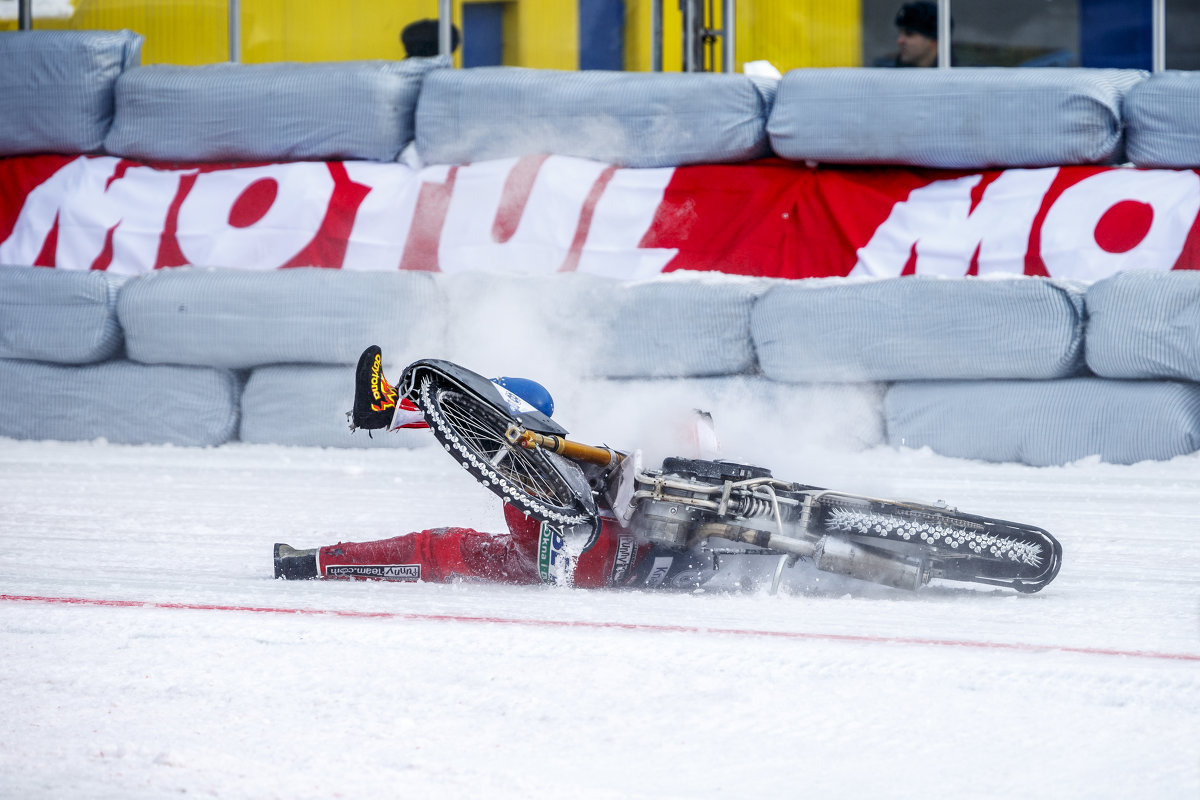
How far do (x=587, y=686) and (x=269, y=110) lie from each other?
479 cm

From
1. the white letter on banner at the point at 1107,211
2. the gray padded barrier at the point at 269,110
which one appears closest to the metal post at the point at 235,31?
the gray padded barrier at the point at 269,110

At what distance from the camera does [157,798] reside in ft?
4.21

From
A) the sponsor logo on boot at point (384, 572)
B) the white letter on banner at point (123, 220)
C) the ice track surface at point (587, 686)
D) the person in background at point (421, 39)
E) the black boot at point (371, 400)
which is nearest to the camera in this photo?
the ice track surface at point (587, 686)

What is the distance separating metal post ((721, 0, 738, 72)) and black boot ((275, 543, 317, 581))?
431 centimetres

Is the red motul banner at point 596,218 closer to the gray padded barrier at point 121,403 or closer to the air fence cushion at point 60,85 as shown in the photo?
the air fence cushion at point 60,85

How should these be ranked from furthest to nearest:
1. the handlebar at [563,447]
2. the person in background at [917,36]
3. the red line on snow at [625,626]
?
the person in background at [917,36]
the handlebar at [563,447]
the red line on snow at [625,626]

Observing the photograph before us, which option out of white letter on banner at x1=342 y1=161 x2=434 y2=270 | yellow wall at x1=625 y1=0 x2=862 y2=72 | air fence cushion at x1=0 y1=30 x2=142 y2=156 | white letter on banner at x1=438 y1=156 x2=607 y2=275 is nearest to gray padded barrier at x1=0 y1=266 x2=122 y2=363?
air fence cushion at x1=0 y1=30 x2=142 y2=156

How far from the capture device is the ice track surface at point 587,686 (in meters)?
1.34

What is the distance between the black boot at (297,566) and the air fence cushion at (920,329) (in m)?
2.87

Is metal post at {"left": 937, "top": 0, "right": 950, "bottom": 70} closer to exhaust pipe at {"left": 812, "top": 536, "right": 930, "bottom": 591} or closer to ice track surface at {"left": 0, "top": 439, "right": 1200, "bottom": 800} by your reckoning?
ice track surface at {"left": 0, "top": 439, "right": 1200, "bottom": 800}

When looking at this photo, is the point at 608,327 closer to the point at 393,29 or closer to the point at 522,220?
the point at 522,220

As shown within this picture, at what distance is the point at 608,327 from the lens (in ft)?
16.7

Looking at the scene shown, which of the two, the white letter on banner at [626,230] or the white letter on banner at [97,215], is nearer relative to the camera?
the white letter on banner at [626,230]

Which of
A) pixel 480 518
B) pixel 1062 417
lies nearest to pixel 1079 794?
pixel 480 518
